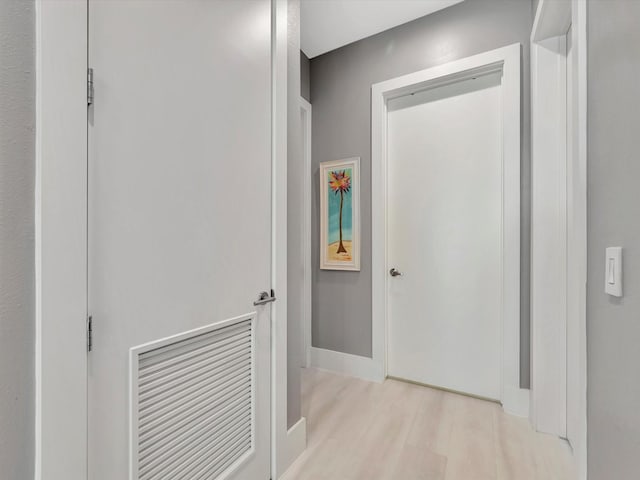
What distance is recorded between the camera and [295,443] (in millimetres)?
1551

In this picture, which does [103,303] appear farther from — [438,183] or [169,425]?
[438,183]

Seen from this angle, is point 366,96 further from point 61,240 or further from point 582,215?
point 61,240

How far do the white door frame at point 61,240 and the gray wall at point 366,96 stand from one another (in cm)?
196

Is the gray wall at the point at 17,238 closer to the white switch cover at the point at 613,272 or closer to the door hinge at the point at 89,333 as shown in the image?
the door hinge at the point at 89,333

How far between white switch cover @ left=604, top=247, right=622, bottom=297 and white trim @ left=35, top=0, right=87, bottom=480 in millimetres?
1323

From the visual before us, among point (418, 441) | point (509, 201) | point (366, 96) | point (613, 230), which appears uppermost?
point (366, 96)

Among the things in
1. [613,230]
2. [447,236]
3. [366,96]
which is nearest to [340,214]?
[447,236]

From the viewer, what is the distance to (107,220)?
824 mm

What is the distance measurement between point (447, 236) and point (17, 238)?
7.42 ft

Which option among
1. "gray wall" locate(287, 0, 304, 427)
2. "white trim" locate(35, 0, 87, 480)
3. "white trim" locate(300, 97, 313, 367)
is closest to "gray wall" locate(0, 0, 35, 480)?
"white trim" locate(35, 0, 87, 480)

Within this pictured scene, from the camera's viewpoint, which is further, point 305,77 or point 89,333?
point 305,77

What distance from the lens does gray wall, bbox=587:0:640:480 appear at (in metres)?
0.67

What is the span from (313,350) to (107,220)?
2220 mm

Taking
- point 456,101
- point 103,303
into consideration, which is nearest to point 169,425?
point 103,303
